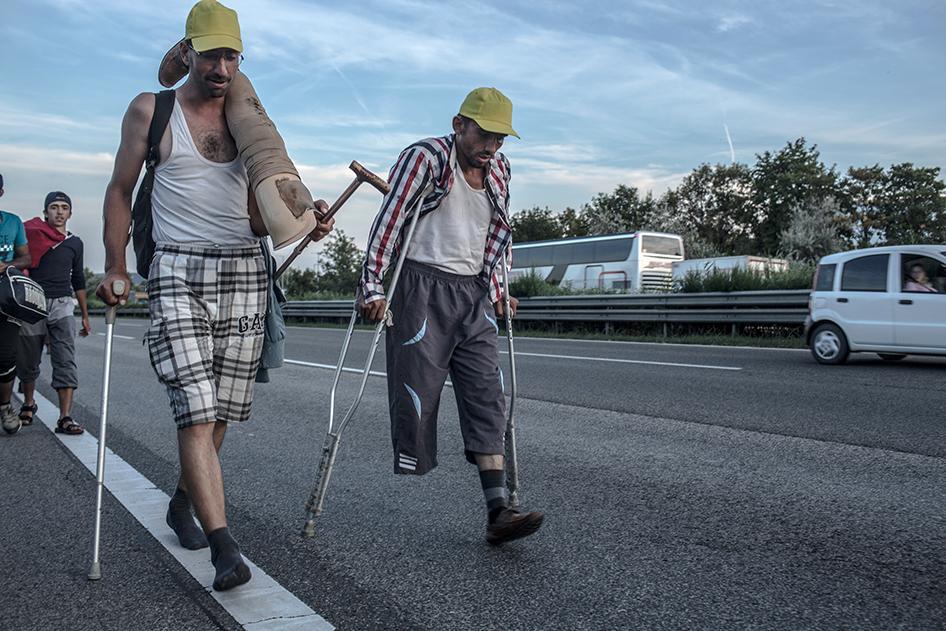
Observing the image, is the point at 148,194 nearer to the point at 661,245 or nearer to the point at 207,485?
the point at 207,485

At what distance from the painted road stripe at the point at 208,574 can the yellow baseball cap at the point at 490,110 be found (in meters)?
1.97

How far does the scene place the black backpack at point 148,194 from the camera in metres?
3.52

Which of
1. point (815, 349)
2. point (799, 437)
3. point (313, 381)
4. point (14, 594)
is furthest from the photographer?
point (815, 349)

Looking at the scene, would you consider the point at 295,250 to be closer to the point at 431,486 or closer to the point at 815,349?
the point at 431,486

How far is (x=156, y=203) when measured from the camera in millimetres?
3627

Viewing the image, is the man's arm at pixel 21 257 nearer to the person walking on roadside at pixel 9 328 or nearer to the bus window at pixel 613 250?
the person walking on roadside at pixel 9 328

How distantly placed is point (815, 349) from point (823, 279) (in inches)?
42.0

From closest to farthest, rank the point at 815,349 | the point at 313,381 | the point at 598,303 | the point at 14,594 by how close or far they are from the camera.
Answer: the point at 14,594 < the point at 313,381 < the point at 815,349 < the point at 598,303

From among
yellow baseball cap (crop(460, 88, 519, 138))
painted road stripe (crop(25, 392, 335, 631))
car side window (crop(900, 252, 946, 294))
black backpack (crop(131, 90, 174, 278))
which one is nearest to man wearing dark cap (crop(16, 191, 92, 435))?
painted road stripe (crop(25, 392, 335, 631))

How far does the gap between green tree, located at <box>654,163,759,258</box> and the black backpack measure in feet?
176

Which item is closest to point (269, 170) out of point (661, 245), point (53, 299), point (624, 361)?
point (53, 299)

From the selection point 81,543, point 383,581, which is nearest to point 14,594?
point 81,543

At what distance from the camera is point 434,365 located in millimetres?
3902

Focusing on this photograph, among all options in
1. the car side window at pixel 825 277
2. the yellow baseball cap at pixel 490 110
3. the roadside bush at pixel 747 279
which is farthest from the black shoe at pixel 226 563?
the roadside bush at pixel 747 279
